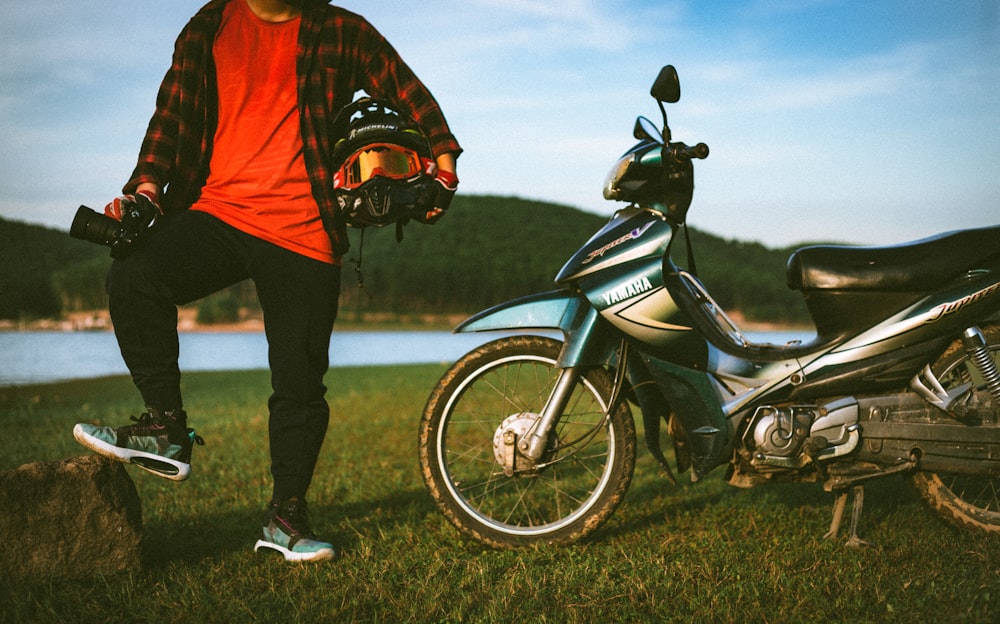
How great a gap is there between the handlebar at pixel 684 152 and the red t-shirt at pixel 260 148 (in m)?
1.45

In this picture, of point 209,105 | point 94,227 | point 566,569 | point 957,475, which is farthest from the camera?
point 957,475

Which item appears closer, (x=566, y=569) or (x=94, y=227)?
(x=94, y=227)

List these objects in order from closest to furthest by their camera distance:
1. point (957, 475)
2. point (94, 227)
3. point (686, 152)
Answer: point (94, 227)
point (686, 152)
point (957, 475)

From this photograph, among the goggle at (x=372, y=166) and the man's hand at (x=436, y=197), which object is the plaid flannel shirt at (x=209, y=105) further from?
the man's hand at (x=436, y=197)

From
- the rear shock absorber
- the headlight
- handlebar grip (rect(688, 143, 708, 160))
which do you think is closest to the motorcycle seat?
the rear shock absorber

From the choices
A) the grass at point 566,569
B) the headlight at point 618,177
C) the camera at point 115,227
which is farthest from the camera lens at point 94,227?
the headlight at point 618,177

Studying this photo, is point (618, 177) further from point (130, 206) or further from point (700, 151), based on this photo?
point (130, 206)

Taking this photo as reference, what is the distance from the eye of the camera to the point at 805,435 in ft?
9.15

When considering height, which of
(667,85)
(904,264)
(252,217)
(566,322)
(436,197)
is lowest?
(566,322)

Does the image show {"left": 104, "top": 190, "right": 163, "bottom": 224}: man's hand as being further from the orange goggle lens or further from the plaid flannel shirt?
the orange goggle lens

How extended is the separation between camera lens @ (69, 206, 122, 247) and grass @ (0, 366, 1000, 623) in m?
1.21

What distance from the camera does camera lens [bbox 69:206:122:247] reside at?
7.75 feet

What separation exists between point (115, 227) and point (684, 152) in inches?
85.1

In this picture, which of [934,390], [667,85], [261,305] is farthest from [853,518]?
[261,305]
